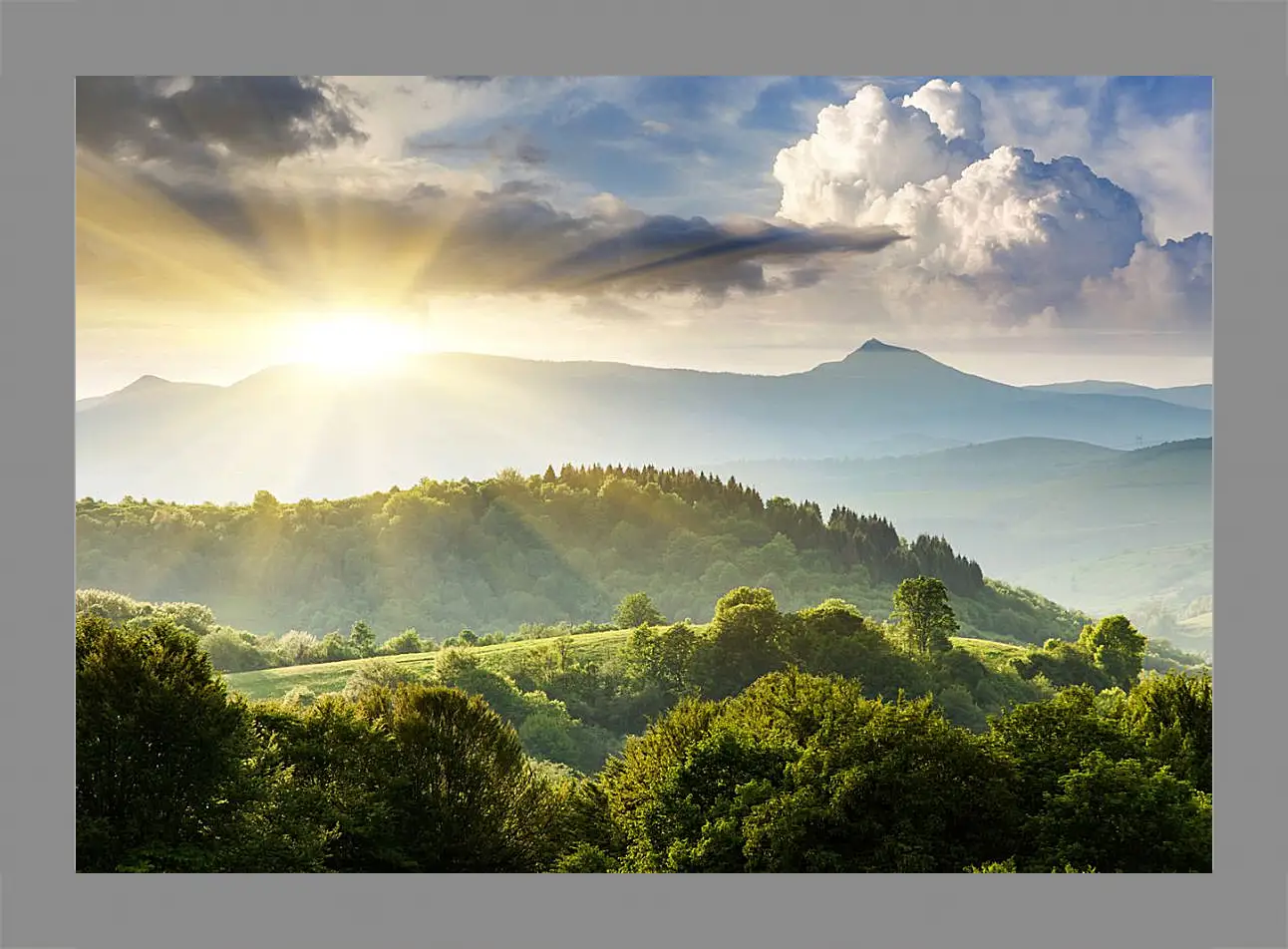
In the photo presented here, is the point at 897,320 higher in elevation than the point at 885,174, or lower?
lower

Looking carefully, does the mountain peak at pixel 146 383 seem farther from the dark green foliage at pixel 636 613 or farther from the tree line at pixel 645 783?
the dark green foliage at pixel 636 613

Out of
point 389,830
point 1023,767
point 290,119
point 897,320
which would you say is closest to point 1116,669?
point 1023,767

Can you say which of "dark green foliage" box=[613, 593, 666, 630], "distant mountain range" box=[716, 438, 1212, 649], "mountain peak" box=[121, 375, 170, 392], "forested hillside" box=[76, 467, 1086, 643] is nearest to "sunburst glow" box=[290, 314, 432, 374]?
"mountain peak" box=[121, 375, 170, 392]

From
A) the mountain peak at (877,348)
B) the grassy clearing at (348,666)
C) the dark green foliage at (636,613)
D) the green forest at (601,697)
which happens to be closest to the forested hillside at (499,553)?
the green forest at (601,697)

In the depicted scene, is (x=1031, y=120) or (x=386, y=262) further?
(x=386, y=262)

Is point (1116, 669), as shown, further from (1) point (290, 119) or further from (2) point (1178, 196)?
(1) point (290, 119)
